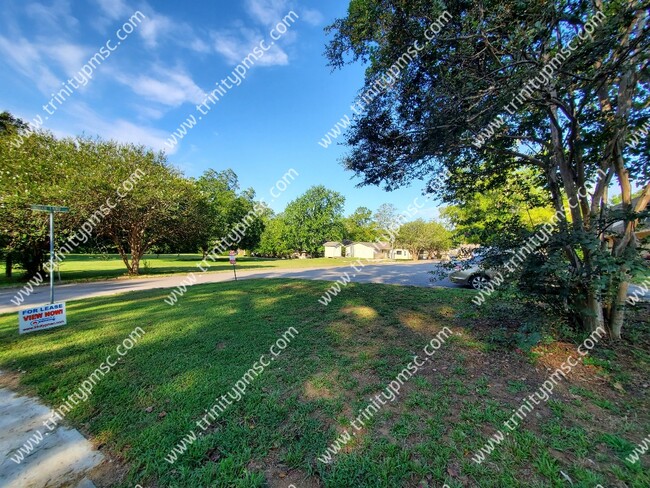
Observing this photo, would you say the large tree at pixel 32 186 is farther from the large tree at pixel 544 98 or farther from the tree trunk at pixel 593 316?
the tree trunk at pixel 593 316

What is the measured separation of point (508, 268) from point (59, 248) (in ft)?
58.3

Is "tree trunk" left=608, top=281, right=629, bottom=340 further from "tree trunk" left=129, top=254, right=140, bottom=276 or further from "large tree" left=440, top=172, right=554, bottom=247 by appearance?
"tree trunk" left=129, top=254, right=140, bottom=276

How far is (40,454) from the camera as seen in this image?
2.09 m

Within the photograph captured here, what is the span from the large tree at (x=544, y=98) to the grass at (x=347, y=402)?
1.14m

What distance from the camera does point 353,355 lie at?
367 centimetres

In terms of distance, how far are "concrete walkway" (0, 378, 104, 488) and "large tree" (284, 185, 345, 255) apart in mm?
42065

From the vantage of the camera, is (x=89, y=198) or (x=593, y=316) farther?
(x=89, y=198)

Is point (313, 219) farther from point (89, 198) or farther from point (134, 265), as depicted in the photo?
point (89, 198)

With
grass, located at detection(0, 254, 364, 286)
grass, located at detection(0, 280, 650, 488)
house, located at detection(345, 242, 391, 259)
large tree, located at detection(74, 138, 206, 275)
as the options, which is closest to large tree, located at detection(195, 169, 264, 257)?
grass, located at detection(0, 254, 364, 286)

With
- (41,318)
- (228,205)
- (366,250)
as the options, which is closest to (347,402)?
(41,318)

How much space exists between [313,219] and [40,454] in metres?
43.7

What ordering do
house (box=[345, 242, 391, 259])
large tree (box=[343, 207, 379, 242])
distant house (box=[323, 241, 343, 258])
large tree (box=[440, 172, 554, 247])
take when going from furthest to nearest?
large tree (box=[343, 207, 379, 242]), house (box=[345, 242, 391, 259]), distant house (box=[323, 241, 343, 258]), large tree (box=[440, 172, 554, 247])

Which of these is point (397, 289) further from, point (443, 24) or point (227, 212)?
point (227, 212)

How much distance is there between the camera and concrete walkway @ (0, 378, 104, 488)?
1.86m
